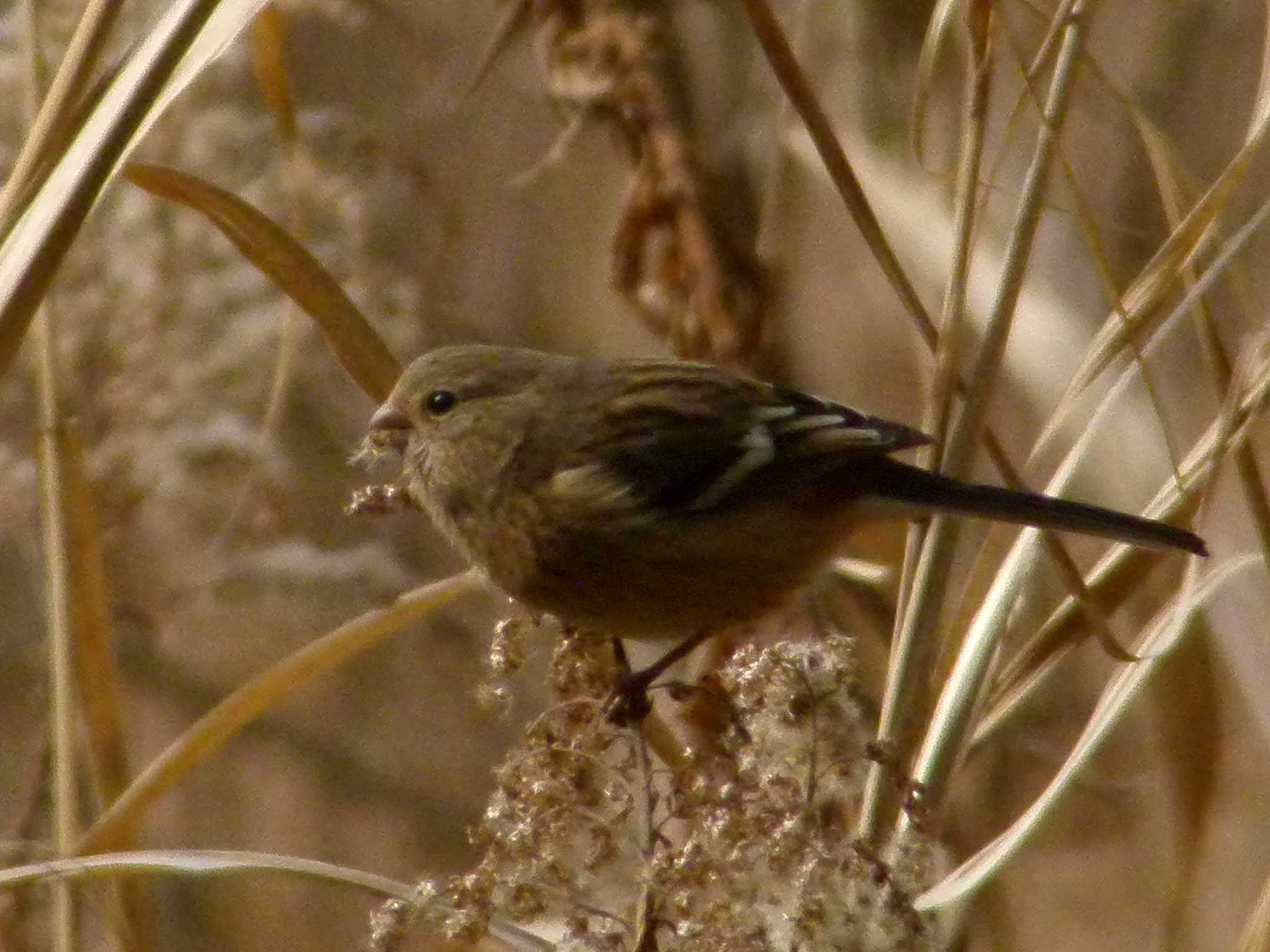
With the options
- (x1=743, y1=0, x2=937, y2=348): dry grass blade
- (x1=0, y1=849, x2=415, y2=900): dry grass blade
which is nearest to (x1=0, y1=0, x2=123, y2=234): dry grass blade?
(x1=0, y1=849, x2=415, y2=900): dry grass blade

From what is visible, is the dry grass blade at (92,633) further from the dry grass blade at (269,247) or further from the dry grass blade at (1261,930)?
the dry grass blade at (1261,930)

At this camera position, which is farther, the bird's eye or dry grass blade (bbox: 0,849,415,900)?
the bird's eye

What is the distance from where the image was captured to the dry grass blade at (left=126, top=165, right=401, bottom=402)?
182cm

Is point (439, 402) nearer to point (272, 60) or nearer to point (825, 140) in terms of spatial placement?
point (272, 60)

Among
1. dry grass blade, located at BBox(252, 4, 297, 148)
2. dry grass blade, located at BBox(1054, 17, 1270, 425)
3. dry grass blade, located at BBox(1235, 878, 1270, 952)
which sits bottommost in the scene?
dry grass blade, located at BBox(1235, 878, 1270, 952)

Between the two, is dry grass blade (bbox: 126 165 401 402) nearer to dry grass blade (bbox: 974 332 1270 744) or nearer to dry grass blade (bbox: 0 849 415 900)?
dry grass blade (bbox: 0 849 415 900)

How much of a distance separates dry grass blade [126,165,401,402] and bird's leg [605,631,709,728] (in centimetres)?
55

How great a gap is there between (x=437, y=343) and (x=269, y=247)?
6.92 ft

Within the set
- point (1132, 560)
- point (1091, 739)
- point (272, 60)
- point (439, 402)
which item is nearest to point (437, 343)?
point (439, 402)

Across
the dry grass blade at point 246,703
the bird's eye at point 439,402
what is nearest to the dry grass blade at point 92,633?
the dry grass blade at point 246,703

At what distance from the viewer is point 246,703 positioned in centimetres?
190

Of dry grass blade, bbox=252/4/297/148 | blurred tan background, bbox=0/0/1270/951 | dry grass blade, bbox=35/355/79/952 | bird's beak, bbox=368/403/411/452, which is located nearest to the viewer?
dry grass blade, bbox=35/355/79/952

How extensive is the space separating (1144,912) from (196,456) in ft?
11.0

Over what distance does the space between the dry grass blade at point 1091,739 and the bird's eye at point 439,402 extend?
1236 millimetres
